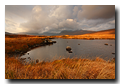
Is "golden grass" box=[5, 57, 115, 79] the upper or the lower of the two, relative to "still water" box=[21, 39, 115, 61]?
upper

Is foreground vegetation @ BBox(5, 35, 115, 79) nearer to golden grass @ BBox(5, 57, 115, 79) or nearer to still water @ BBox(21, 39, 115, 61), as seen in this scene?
golden grass @ BBox(5, 57, 115, 79)

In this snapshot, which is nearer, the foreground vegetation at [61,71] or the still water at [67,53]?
the foreground vegetation at [61,71]

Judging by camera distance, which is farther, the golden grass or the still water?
the still water

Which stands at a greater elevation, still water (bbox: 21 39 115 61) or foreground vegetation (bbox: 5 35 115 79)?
foreground vegetation (bbox: 5 35 115 79)

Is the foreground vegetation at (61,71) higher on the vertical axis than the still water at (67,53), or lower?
higher

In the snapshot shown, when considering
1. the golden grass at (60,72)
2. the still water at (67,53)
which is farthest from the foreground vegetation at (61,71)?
the still water at (67,53)

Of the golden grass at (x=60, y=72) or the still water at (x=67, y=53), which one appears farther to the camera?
the still water at (x=67, y=53)

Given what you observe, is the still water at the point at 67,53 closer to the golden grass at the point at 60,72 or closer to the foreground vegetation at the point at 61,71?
the foreground vegetation at the point at 61,71

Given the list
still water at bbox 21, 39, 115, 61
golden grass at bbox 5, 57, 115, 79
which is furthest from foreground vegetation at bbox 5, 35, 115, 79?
still water at bbox 21, 39, 115, 61

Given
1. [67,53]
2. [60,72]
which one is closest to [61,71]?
[60,72]

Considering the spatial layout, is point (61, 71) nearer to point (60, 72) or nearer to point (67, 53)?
point (60, 72)
